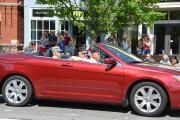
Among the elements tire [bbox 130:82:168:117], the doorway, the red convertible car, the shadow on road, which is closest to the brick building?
the doorway

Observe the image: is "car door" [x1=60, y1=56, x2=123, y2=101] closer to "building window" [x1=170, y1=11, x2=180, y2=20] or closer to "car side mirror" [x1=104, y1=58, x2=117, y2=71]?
"car side mirror" [x1=104, y1=58, x2=117, y2=71]

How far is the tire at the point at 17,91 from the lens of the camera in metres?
9.23

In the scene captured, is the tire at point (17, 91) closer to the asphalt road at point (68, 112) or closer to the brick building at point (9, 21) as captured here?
the asphalt road at point (68, 112)

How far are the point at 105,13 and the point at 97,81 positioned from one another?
5.60 m

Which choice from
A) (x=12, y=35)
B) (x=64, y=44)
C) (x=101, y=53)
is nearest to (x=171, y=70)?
(x=101, y=53)

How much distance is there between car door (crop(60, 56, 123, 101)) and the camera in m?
8.60

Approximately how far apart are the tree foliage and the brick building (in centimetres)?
838

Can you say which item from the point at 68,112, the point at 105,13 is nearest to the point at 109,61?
the point at 68,112

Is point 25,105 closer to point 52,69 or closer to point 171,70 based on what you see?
point 52,69

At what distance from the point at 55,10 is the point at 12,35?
27.9ft

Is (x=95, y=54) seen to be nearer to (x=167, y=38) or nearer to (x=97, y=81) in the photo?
(x=97, y=81)

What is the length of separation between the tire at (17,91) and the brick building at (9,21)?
14.0 m

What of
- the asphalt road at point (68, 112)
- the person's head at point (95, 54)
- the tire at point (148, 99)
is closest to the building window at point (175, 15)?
the asphalt road at point (68, 112)

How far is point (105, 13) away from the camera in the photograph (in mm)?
13938
